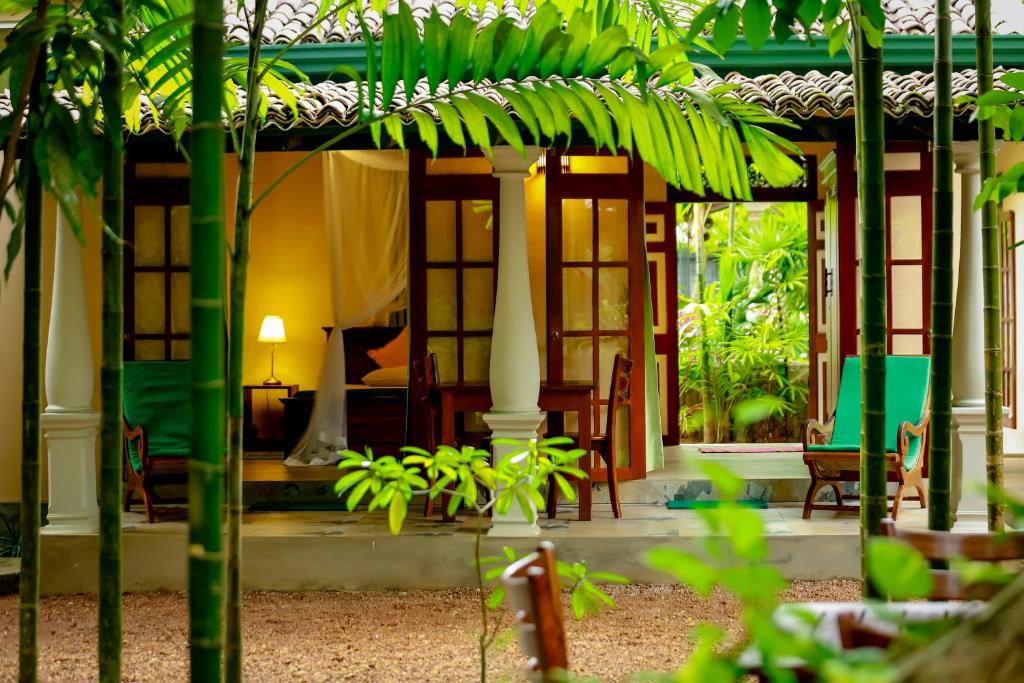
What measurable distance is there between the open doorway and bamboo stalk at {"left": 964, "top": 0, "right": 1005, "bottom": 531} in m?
7.20

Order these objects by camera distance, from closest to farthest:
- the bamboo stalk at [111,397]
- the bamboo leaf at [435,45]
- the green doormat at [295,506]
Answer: the bamboo stalk at [111,397], the bamboo leaf at [435,45], the green doormat at [295,506]

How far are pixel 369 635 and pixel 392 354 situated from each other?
5.34 metres

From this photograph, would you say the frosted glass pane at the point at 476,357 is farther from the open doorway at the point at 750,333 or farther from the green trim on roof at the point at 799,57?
the open doorway at the point at 750,333

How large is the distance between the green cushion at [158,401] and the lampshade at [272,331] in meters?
3.14

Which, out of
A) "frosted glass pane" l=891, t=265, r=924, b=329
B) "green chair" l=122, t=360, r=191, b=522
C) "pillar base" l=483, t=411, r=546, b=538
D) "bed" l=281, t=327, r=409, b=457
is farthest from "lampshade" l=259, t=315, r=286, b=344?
"frosted glass pane" l=891, t=265, r=924, b=329

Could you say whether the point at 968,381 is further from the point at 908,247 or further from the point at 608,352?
the point at 608,352

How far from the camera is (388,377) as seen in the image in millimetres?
9102

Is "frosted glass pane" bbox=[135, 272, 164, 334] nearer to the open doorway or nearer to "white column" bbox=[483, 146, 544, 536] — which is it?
"white column" bbox=[483, 146, 544, 536]

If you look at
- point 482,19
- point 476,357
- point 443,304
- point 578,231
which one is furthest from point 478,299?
point 482,19

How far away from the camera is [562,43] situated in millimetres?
2385

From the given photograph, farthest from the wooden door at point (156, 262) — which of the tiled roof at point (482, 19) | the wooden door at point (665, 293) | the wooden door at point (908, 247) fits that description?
the wooden door at point (908, 247)

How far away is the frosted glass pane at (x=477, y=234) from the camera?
22.0ft

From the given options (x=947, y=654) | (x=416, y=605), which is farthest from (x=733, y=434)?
(x=947, y=654)

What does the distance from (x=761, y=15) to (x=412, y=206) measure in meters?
5.32
